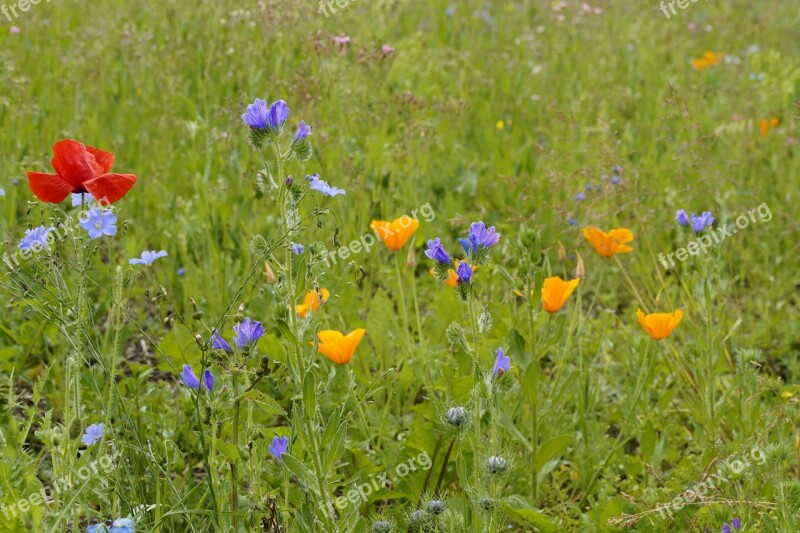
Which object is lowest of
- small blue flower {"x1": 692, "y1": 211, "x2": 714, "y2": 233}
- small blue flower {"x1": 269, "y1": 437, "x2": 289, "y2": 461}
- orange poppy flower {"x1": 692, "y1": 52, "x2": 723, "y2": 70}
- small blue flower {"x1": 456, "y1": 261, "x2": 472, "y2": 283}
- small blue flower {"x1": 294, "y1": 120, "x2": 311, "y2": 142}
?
small blue flower {"x1": 269, "y1": 437, "x2": 289, "y2": 461}

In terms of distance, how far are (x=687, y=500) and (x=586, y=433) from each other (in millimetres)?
529

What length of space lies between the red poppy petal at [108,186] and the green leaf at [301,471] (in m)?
0.59

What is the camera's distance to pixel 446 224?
3.58 metres

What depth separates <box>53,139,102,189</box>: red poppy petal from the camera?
1.71 meters

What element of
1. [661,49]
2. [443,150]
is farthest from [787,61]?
[443,150]

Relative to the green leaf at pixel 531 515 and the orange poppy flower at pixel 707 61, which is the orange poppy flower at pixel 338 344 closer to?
the green leaf at pixel 531 515

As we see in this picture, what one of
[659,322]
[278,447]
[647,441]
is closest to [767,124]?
[659,322]

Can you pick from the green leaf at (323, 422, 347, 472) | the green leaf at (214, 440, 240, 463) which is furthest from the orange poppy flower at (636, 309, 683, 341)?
the green leaf at (214, 440, 240, 463)

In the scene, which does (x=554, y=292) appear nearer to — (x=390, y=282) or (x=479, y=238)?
(x=479, y=238)

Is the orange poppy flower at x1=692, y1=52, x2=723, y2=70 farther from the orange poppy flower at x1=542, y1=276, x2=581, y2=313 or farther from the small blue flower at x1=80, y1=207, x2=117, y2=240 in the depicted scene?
the small blue flower at x1=80, y1=207, x2=117, y2=240

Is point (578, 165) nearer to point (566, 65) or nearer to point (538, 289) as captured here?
point (566, 65)

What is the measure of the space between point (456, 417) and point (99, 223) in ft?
2.60

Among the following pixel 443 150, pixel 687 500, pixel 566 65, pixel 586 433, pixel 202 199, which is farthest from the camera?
pixel 566 65

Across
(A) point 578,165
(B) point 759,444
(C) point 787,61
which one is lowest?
(B) point 759,444
